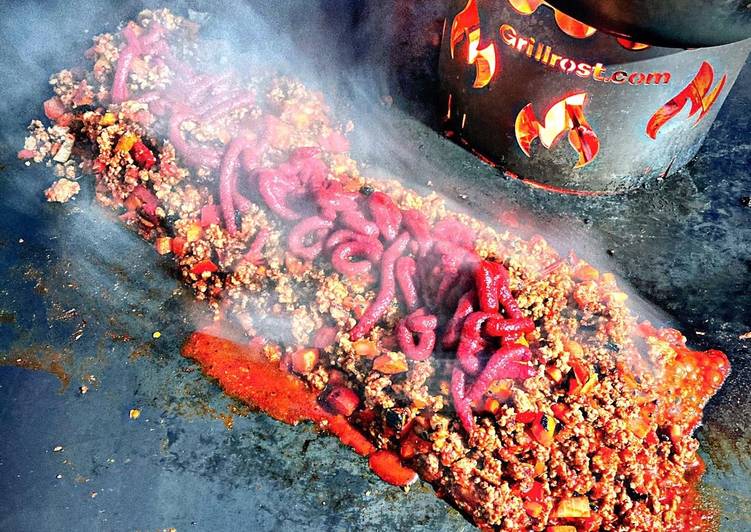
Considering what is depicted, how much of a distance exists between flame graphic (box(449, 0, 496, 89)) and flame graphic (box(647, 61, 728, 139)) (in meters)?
2.15

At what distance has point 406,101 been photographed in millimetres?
9484

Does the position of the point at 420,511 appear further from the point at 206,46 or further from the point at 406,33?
the point at 406,33

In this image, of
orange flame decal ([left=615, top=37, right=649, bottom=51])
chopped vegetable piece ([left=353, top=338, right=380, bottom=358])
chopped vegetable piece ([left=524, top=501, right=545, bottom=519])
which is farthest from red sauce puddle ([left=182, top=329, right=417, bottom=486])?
orange flame decal ([left=615, top=37, right=649, bottom=51])

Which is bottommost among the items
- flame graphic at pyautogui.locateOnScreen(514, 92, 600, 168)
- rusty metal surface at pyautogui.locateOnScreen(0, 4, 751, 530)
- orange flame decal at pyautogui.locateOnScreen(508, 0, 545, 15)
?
rusty metal surface at pyautogui.locateOnScreen(0, 4, 751, 530)

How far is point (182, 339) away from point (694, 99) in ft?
22.6

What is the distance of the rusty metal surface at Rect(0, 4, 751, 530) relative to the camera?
579cm

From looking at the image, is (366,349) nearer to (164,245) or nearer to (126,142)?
(164,245)

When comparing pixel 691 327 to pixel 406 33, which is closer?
pixel 691 327

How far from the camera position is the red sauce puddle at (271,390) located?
6051 millimetres

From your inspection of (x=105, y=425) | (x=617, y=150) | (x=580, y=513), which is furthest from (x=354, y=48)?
(x=580, y=513)

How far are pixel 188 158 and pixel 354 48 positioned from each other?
385 cm

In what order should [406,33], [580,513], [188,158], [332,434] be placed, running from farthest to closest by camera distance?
[406,33] → [188,158] → [332,434] → [580,513]

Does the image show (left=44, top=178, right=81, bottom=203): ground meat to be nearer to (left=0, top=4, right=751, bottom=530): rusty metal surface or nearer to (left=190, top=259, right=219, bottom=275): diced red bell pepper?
(left=0, top=4, right=751, bottom=530): rusty metal surface

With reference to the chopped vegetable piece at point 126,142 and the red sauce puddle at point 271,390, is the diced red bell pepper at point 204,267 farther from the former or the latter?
the chopped vegetable piece at point 126,142
